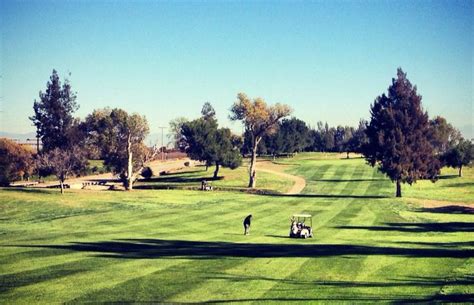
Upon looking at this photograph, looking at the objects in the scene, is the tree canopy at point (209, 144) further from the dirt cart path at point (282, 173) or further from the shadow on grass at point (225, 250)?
the shadow on grass at point (225, 250)

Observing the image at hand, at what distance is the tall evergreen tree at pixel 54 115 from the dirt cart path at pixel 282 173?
44.5m

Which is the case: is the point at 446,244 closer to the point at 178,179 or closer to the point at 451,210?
the point at 451,210

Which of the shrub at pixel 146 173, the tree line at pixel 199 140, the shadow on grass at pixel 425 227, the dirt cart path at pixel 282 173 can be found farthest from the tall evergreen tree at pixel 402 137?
the shrub at pixel 146 173

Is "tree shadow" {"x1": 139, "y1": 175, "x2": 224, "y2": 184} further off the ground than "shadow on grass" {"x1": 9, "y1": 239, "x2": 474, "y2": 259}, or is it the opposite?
"tree shadow" {"x1": 139, "y1": 175, "x2": 224, "y2": 184}

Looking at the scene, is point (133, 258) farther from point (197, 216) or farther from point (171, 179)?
point (171, 179)

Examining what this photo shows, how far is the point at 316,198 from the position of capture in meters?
Answer: 74.4

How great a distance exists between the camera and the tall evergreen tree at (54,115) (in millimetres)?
95125

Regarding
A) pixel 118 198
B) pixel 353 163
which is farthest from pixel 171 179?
pixel 353 163

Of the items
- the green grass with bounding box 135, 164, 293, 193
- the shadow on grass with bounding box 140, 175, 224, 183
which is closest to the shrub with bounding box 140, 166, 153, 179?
the green grass with bounding box 135, 164, 293, 193

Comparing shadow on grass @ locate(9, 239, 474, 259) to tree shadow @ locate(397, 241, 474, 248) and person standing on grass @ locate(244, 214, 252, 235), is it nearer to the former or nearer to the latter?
tree shadow @ locate(397, 241, 474, 248)

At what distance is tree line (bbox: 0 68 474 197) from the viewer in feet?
242

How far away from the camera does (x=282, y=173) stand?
374 feet

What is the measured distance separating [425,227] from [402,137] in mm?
28257

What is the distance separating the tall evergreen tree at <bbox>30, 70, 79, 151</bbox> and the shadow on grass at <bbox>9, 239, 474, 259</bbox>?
6668cm
